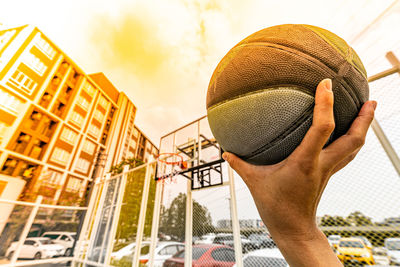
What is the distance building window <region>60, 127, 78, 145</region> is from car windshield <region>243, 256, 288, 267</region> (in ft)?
63.5

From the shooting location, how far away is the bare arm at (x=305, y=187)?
0.55 m

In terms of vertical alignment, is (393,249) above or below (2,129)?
below

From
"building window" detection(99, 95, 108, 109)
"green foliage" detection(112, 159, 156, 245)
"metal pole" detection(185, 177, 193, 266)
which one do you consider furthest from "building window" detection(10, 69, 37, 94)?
"metal pole" detection(185, 177, 193, 266)

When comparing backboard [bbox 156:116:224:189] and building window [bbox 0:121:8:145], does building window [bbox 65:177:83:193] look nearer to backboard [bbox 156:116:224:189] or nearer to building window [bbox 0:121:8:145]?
building window [bbox 0:121:8:145]

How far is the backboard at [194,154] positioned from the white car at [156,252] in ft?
5.62

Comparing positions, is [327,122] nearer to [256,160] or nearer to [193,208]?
[256,160]

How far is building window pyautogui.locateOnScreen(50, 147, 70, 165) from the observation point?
1582cm

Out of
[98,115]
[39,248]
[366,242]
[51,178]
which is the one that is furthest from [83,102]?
[366,242]

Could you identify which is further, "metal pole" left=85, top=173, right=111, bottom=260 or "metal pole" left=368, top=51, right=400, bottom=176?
"metal pole" left=85, top=173, right=111, bottom=260

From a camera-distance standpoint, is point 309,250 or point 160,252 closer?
point 309,250

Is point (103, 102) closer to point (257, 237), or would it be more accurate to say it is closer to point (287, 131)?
point (257, 237)

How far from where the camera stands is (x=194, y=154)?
509cm

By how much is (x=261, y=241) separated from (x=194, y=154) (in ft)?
9.06

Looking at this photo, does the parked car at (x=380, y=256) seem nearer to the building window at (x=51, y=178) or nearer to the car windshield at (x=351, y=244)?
the car windshield at (x=351, y=244)
